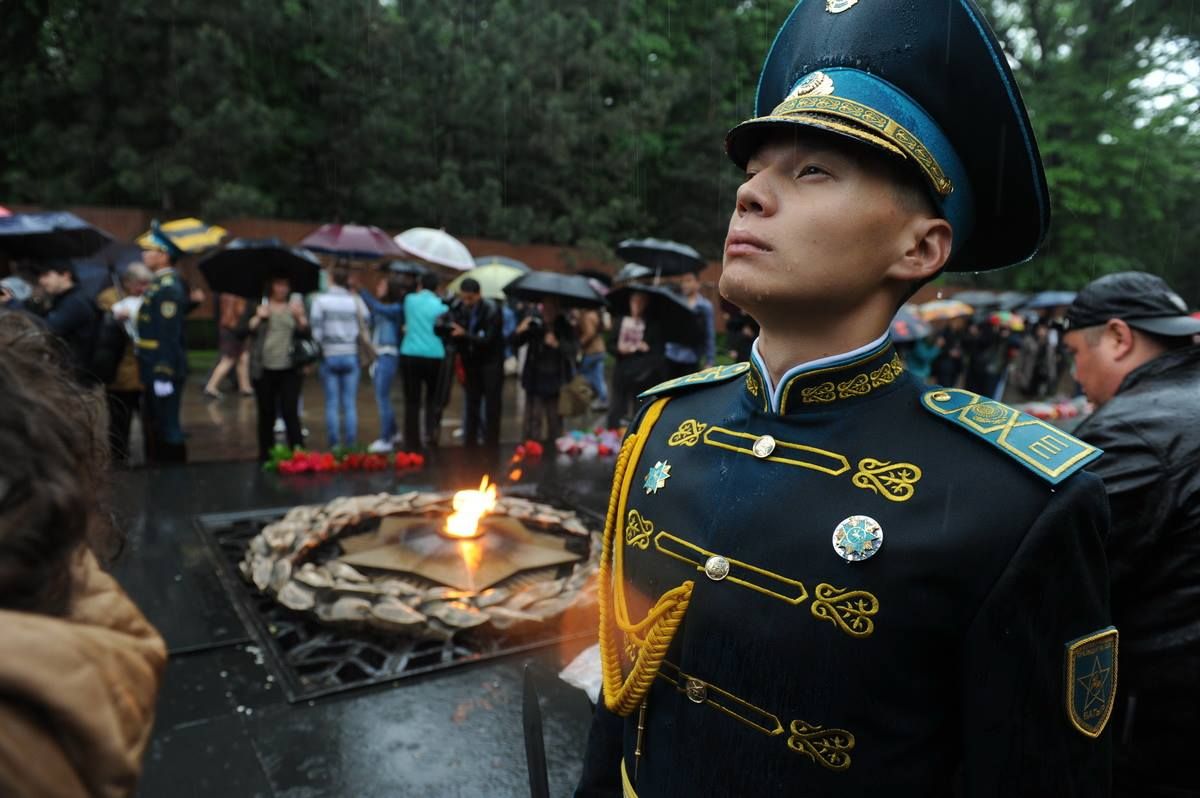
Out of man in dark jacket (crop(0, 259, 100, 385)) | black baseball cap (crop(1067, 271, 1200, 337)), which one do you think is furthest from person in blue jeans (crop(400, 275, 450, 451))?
black baseball cap (crop(1067, 271, 1200, 337))

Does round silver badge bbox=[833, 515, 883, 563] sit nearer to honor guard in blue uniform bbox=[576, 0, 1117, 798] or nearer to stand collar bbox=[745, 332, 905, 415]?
honor guard in blue uniform bbox=[576, 0, 1117, 798]

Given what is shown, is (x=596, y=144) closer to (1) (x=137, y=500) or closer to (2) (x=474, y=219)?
(2) (x=474, y=219)

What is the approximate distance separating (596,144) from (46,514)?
21.4 meters

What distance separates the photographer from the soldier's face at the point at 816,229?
4.42 ft

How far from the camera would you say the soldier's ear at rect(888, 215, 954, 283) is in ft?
4.59

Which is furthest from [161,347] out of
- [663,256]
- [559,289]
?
[663,256]

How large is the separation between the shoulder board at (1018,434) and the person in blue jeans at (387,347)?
727cm

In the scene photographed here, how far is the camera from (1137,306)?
2562 millimetres

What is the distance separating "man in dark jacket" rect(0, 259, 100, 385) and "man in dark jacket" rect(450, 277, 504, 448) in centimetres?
315

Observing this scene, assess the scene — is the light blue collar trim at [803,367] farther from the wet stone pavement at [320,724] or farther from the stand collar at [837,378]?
the wet stone pavement at [320,724]

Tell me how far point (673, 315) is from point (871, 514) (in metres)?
7.45

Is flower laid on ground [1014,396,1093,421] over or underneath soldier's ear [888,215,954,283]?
underneath

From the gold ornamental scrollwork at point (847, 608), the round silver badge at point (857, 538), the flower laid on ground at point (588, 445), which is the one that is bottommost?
the flower laid on ground at point (588, 445)

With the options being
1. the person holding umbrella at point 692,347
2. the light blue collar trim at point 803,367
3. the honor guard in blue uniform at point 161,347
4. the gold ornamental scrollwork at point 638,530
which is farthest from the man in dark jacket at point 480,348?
the light blue collar trim at point 803,367
